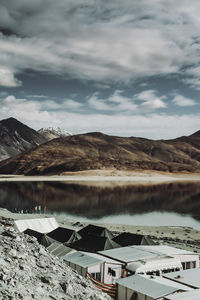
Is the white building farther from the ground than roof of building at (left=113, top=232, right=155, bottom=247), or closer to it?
farther from the ground

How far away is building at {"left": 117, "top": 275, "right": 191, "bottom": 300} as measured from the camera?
14297mm

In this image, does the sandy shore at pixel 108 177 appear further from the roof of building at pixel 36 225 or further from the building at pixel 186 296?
the building at pixel 186 296

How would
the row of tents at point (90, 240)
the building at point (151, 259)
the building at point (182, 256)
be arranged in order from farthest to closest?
the row of tents at point (90, 240) → the building at point (182, 256) → the building at point (151, 259)

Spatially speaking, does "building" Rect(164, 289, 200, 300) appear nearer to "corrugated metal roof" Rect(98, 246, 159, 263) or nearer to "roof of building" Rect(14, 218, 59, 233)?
"corrugated metal roof" Rect(98, 246, 159, 263)

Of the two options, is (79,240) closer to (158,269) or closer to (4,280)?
(158,269)

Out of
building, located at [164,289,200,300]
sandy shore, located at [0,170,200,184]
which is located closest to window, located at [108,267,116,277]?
building, located at [164,289,200,300]

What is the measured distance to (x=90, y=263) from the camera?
19500 millimetres

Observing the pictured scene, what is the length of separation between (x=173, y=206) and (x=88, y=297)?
250ft

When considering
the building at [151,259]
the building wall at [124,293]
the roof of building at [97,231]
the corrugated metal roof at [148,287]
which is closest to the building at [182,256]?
the building at [151,259]

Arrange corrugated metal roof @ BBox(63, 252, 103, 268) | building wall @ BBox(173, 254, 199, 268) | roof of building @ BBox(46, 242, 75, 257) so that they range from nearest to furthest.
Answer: corrugated metal roof @ BBox(63, 252, 103, 268) < building wall @ BBox(173, 254, 199, 268) < roof of building @ BBox(46, 242, 75, 257)

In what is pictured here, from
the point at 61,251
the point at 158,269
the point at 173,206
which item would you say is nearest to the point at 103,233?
the point at 61,251

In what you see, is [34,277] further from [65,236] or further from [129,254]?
[65,236]

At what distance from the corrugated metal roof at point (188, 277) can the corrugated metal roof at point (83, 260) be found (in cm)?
432

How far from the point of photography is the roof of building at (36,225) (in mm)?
34166
